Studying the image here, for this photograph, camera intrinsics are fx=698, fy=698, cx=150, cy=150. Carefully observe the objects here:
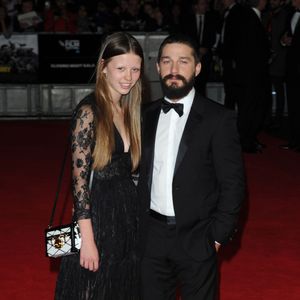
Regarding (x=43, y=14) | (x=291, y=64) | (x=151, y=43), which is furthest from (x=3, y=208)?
(x=43, y=14)

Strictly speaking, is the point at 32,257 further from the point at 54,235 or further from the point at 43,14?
the point at 43,14

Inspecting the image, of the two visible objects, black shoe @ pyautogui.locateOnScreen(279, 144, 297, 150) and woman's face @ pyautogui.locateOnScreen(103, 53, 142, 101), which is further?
black shoe @ pyautogui.locateOnScreen(279, 144, 297, 150)

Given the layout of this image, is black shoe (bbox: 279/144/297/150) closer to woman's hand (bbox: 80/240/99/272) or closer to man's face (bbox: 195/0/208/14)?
man's face (bbox: 195/0/208/14)

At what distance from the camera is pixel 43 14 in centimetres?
1310

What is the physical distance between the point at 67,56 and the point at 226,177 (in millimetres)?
8907

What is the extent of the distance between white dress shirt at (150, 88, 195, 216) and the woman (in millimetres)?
150

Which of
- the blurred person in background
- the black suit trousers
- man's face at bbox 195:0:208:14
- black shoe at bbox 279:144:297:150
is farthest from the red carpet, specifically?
the blurred person in background

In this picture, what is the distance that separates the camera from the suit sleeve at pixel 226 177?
3023 millimetres

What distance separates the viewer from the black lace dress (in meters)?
3.15

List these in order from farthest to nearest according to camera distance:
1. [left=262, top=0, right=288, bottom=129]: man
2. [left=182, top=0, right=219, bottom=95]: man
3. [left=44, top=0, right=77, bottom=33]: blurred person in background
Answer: [left=44, top=0, right=77, bottom=33]: blurred person in background, [left=182, top=0, right=219, bottom=95]: man, [left=262, top=0, right=288, bottom=129]: man

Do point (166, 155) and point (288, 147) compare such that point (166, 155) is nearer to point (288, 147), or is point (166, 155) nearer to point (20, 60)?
point (288, 147)

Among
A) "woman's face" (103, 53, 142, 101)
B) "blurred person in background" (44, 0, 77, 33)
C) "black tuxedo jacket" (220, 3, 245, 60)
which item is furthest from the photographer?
"blurred person in background" (44, 0, 77, 33)

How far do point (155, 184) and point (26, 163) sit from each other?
5.49 meters

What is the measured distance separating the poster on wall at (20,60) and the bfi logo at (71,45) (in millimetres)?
444
